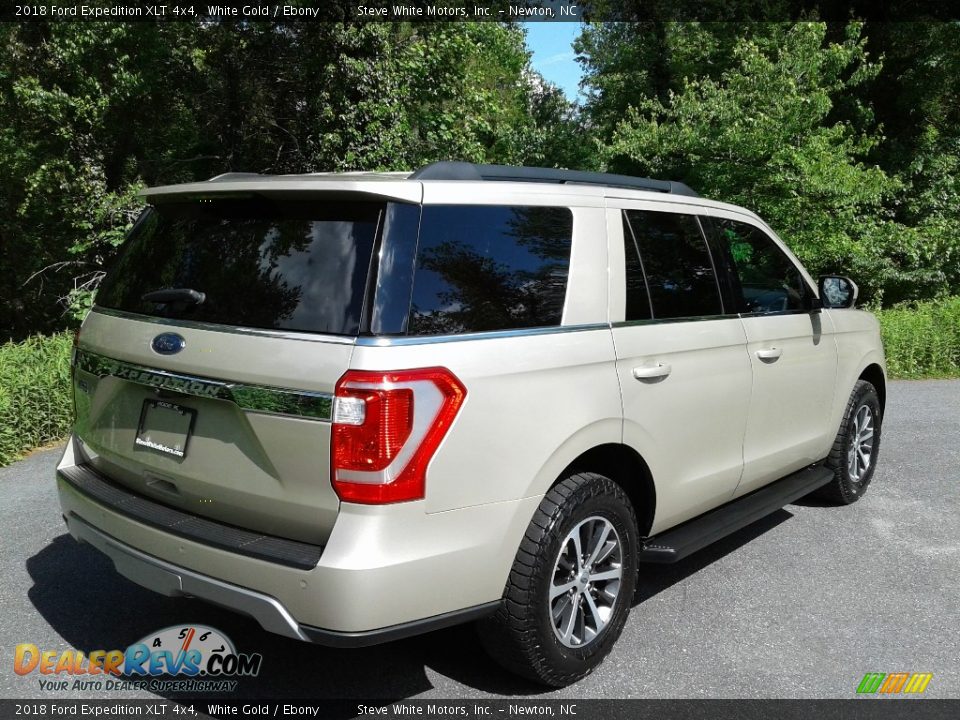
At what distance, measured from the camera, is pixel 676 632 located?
3.93m

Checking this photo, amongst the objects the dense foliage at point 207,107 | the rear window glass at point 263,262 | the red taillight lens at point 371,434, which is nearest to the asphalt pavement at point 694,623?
the red taillight lens at point 371,434

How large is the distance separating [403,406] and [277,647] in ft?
5.48

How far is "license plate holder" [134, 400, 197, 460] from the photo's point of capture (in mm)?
3070

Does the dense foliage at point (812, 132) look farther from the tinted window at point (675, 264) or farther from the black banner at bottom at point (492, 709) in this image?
the black banner at bottom at point (492, 709)

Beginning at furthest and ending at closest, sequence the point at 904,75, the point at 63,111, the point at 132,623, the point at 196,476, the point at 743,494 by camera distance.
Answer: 1. the point at 904,75
2. the point at 63,111
3. the point at 743,494
4. the point at 132,623
5. the point at 196,476

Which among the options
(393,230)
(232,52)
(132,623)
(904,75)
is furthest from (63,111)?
(904,75)

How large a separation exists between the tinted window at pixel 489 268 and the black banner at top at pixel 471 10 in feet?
39.0

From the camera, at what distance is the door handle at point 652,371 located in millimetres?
3600

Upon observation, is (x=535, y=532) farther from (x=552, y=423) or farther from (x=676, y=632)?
(x=676, y=632)

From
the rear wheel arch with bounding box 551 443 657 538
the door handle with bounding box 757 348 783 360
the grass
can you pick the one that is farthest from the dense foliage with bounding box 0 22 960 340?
the rear wheel arch with bounding box 551 443 657 538

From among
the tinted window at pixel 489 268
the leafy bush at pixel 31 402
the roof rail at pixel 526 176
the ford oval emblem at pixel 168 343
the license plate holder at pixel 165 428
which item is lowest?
the leafy bush at pixel 31 402

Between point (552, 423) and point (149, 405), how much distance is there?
1512mm

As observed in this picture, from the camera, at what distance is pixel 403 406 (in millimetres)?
2719

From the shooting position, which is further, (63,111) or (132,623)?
(63,111)
